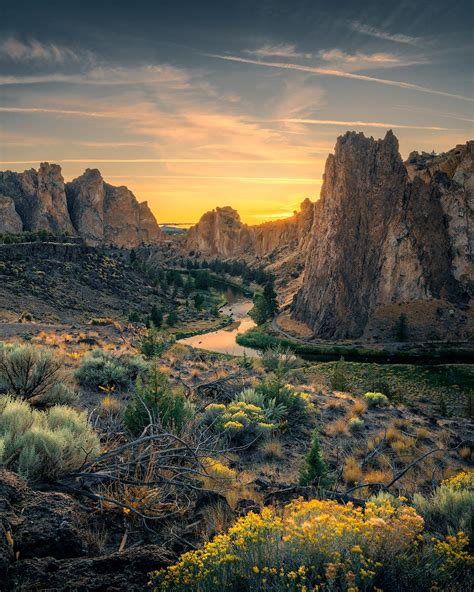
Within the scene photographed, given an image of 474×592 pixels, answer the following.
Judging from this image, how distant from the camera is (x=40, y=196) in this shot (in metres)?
175

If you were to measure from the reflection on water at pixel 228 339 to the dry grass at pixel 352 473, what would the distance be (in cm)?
3606

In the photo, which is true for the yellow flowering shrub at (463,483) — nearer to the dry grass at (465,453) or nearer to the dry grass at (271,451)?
the dry grass at (271,451)

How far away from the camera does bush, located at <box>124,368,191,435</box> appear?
25.4 ft

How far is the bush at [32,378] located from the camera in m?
8.57

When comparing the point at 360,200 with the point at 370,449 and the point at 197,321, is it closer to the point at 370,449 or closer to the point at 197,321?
the point at 197,321

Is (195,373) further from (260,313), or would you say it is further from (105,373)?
(260,313)

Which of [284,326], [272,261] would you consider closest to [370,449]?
[284,326]

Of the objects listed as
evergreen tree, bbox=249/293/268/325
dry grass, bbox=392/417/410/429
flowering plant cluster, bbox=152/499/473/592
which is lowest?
evergreen tree, bbox=249/293/268/325

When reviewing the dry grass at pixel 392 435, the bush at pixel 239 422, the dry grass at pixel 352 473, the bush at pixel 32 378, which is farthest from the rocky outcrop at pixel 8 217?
the dry grass at pixel 352 473

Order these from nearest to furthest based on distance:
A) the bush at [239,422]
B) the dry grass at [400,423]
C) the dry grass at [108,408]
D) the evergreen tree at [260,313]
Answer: the dry grass at [108,408] → the bush at [239,422] → the dry grass at [400,423] → the evergreen tree at [260,313]

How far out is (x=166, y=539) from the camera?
14.9 ft

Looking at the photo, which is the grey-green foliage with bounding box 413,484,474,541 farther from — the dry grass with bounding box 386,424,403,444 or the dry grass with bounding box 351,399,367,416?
the dry grass with bounding box 351,399,367,416

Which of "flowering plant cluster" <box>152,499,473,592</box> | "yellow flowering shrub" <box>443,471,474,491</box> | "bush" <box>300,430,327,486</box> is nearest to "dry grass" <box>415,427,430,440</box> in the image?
"bush" <box>300,430,327,486</box>

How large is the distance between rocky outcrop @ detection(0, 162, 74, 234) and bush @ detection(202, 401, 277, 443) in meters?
172
